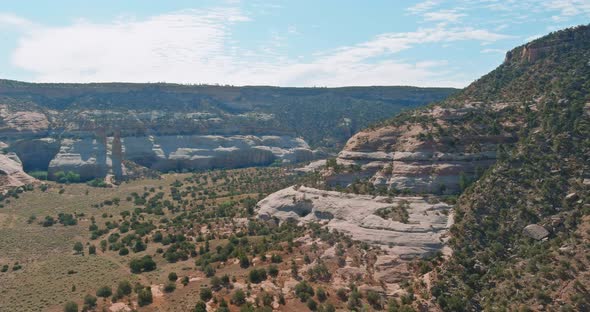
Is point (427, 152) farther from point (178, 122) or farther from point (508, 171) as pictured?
point (178, 122)

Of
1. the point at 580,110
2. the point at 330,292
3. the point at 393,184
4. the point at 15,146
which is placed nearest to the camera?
the point at 330,292

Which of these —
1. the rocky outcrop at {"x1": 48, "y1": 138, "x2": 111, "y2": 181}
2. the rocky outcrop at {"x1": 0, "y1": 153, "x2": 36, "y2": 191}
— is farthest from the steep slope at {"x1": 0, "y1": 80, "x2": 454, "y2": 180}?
the rocky outcrop at {"x1": 0, "y1": 153, "x2": 36, "y2": 191}

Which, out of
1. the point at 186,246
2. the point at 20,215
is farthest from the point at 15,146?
the point at 186,246

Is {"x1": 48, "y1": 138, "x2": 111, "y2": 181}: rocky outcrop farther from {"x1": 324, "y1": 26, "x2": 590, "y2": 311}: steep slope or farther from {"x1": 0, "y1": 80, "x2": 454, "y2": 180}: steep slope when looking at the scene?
{"x1": 324, "y1": 26, "x2": 590, "y2": 311}: steep slope

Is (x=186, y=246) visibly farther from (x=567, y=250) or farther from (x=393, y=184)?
(x=567, y=250)

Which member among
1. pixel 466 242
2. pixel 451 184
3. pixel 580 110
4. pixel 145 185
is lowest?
pixel 145 185
